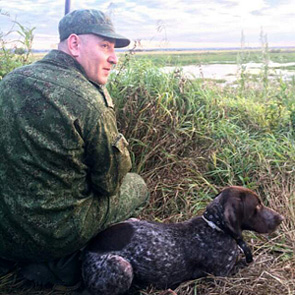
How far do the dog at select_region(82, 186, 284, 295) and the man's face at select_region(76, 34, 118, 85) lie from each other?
125 centimetres

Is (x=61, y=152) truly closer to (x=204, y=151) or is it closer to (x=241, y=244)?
(x=241, y=244)

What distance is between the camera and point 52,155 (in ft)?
9.77

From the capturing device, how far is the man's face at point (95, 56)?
3.24 m

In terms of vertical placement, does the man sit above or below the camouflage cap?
below

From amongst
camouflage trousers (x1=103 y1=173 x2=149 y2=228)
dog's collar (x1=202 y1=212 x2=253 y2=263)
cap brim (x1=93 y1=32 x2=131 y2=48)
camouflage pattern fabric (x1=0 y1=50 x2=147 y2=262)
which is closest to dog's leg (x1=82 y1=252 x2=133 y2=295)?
camouflage pattern fabric (x1=0 y1=50 x2=147 y2=262)

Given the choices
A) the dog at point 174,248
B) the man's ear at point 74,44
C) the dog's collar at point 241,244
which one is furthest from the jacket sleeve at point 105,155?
the dog's collar at point 241,244

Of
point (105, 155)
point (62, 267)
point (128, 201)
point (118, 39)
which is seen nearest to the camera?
point (105, 155)

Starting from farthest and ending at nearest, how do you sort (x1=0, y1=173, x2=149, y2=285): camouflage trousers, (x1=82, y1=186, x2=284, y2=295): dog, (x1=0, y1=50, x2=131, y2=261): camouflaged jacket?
(x1=0, y1=173, x2=149, y2=285): camouflage trousers, (x1=82, y1=186, x2=284, y2=295): dog, (x1=0, y1=50, x2=131, y2=261): camouflaged jacket

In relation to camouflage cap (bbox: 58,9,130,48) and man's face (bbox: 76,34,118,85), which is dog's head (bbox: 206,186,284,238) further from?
camouflage cap (bbox: 58,9,130,48)

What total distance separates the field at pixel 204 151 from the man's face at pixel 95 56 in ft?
5.10

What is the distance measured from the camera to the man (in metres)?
2.95

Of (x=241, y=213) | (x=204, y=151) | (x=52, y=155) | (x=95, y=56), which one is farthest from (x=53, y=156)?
(x=204, y=151)

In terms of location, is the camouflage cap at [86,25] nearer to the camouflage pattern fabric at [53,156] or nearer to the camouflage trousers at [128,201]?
the camouflage pattern fabric at [53,156]

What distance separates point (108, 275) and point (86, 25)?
6.27ft
